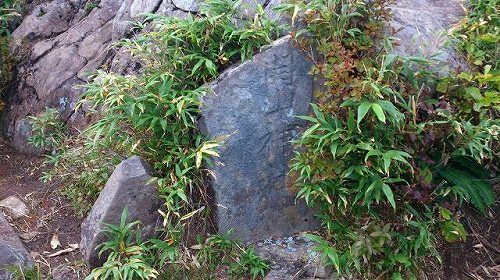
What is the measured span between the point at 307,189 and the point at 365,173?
1.38 ft

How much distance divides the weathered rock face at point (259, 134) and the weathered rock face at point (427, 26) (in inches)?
34.4

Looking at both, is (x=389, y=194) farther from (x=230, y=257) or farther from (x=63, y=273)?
(x=63, y=273)

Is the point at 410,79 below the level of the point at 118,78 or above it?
below

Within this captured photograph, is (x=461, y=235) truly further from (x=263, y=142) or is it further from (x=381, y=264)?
(x=263, y=142)

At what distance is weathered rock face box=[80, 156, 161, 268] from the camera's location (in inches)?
152

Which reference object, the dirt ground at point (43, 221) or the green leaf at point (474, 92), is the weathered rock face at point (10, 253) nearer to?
the dirt ground at point (43, 221)

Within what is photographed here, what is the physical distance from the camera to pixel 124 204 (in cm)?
390

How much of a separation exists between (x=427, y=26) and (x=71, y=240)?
343cm

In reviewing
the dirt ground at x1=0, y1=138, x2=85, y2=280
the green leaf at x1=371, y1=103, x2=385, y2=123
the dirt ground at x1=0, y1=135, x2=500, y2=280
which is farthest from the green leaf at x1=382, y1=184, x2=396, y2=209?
the dirt ground at x1=0, y1=138, x2=85, y2=280

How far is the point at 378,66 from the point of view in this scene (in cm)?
398

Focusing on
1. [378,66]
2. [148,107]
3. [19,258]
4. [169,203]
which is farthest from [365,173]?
[19,258]

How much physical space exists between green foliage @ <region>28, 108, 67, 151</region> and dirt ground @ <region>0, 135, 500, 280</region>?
50 cm

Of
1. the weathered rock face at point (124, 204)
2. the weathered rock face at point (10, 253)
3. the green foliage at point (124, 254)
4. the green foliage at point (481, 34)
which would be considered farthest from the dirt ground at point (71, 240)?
the green foliage at point (481, 34)

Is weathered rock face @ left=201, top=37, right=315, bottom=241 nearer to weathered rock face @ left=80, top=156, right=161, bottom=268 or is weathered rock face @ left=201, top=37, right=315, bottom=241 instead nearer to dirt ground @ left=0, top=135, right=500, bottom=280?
weathered rock face @ left=80, top=156, right=161, bottom=268
